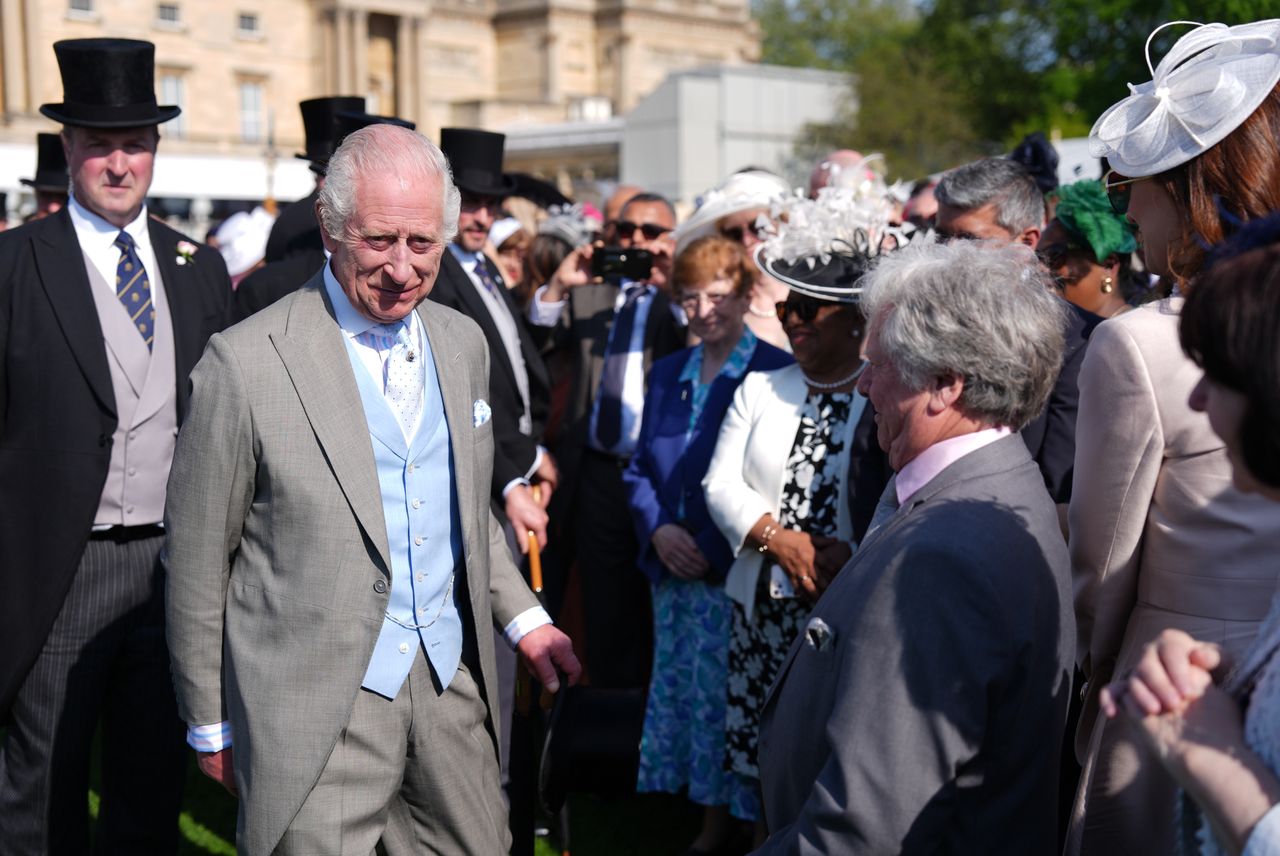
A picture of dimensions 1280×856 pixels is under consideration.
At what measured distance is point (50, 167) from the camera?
7.68 metres

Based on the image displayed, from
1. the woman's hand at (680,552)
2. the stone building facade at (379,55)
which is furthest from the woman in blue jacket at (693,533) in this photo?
Result: the stone building facade at (379,55)

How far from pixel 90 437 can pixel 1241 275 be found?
326cm

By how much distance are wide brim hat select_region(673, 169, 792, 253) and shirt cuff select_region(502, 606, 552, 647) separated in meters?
2.86

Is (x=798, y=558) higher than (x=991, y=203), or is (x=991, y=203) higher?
(x=991, y=203)

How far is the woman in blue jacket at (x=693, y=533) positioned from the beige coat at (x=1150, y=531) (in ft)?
6.80

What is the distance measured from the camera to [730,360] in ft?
15.7

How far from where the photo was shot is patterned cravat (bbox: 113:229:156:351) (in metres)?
4.12

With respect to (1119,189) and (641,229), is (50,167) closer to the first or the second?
(641,229)

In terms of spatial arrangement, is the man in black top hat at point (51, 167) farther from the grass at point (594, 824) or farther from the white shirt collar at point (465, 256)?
the grass at point (594, 824)

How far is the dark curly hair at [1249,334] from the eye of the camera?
157 centimetres

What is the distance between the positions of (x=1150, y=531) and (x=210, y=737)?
2020mm

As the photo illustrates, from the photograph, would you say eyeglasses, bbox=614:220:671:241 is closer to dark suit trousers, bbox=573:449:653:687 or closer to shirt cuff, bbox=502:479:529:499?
dark suit trousers, bbox=573:449:653:687

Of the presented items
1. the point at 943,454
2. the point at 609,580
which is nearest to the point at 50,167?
the point at 609,580

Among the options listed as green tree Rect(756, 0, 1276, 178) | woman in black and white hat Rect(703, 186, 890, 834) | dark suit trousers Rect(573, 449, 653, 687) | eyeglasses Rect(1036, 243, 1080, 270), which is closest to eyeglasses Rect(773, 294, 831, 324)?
woman in black and white hat Rect(703, 186, 890, 834)
